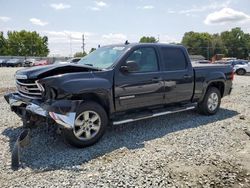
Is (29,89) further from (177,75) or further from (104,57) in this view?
(177,75)

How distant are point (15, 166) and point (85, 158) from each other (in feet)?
3.43

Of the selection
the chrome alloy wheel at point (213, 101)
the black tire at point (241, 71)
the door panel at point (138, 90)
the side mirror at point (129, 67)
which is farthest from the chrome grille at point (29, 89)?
the black tire at point (241, 71)

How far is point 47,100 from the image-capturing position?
16.5ft

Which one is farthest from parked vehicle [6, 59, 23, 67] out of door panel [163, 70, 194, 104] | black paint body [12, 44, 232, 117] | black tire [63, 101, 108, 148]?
black tire [63, 101, 108, 148]

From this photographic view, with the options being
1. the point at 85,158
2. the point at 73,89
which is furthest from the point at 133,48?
the point at 85,158

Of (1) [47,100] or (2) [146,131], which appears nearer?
(1) [47,100]

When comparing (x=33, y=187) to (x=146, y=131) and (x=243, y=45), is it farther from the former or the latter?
(x=243, y=45)

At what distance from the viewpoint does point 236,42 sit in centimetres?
10625

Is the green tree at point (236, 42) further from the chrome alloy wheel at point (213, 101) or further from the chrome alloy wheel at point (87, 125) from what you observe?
the chrome alloy wheel at point (87, 125)

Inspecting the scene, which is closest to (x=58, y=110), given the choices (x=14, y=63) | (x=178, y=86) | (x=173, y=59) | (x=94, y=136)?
(x=94, y=136)

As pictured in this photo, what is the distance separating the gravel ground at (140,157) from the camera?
13.2 feet

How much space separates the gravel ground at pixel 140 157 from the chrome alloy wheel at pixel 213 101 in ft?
2.95

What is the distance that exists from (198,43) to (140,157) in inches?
4086

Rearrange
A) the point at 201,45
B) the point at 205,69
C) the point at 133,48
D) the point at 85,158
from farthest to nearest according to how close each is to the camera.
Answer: the point at 201,45, the point at 205,69, the point at 133,48, the point at 85,158
